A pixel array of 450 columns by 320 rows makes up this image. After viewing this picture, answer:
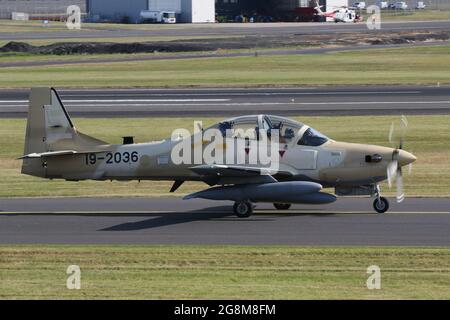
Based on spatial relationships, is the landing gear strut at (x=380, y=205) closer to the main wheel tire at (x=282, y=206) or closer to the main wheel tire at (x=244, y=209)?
the main wheel tire at (x=282, y=206)

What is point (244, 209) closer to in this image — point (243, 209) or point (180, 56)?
point (243, 209)

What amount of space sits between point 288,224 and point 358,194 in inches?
81.6

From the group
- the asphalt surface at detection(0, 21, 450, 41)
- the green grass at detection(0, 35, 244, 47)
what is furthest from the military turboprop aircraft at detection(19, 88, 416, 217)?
the asphalt surface at detection(0, 21, 450, 41)

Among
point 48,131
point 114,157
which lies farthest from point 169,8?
point 114,157

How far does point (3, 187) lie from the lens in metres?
26.1

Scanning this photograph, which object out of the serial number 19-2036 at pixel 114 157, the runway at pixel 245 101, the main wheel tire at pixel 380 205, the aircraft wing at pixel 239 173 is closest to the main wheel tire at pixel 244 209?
the aircraft wing at pixel 239 173

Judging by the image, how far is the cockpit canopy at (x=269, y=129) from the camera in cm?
2131

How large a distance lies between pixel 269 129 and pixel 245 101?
23.4m

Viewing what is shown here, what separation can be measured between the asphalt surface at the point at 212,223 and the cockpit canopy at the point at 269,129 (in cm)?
170

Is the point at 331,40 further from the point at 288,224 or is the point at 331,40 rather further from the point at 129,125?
the point at 288,224

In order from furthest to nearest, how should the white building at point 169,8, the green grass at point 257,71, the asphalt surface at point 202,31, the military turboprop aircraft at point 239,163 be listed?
1. the white building at point 169,8
2. the asphalt surface at point 202,31
3. the green grass at point 257,71
4. the military turboprop aircraft at point 239,163

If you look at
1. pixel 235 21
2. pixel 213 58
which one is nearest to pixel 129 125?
pixel 213 58
